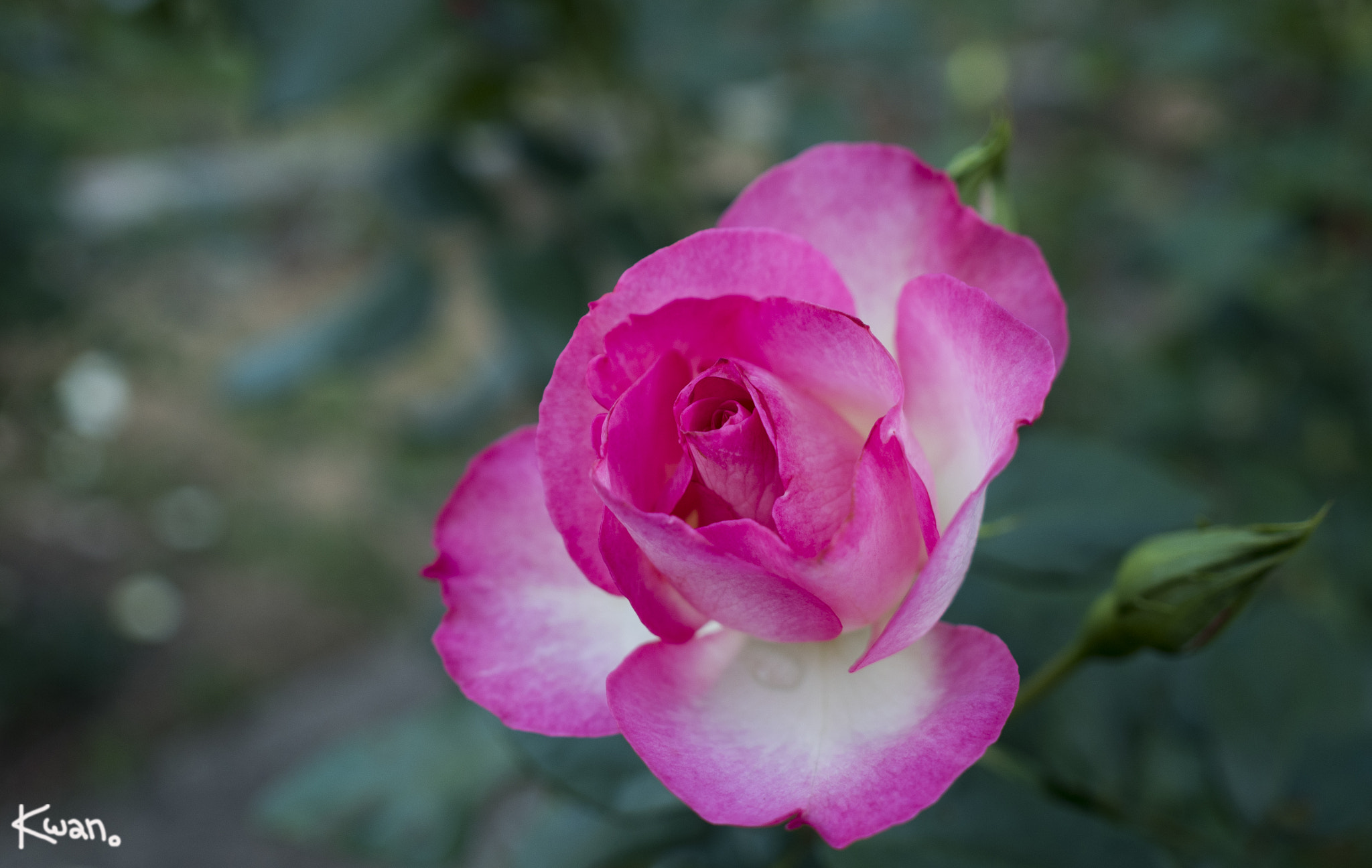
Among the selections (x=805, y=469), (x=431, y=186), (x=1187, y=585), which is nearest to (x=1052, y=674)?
(x=1187, y=585)

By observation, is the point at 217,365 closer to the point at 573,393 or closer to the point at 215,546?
the point at 215,546

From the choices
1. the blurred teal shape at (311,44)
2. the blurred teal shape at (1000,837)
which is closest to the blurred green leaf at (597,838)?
the blurred teal shape at (1000,837)

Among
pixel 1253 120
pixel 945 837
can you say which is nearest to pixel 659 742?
pixel 945 837

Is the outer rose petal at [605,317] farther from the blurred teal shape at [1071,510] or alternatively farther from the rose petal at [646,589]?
the blurred teal shape at [1071,510]

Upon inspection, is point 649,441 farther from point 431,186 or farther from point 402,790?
point 431,186

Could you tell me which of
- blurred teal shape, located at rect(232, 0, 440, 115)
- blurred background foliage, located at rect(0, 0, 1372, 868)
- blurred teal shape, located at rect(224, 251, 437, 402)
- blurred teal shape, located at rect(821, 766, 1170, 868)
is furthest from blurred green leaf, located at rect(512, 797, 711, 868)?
blurred teal shape, located at rect(224, 251, 437, 402)

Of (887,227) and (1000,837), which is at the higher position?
(887,227)

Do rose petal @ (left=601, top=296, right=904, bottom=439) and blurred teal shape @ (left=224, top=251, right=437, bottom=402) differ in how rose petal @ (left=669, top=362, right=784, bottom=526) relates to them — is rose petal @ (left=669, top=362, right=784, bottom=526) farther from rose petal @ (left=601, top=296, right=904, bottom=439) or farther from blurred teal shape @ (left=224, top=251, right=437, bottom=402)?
blurred teal shape @ (left=224, top=251, right=437, bottom=402)
